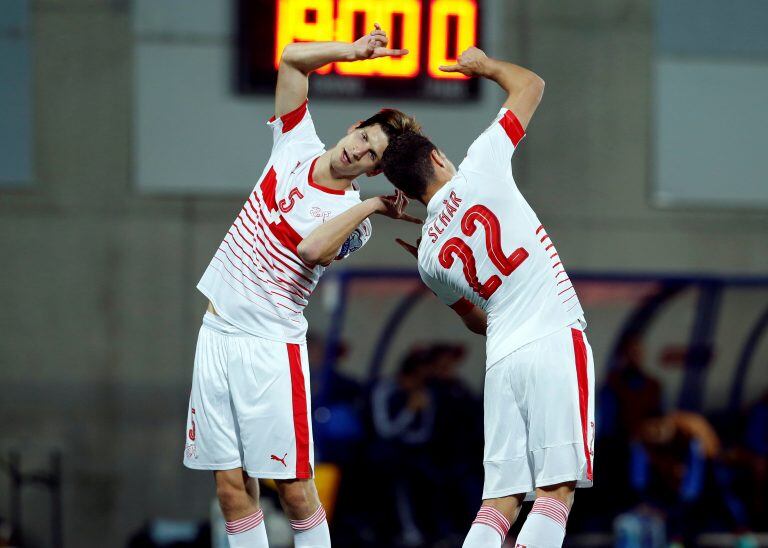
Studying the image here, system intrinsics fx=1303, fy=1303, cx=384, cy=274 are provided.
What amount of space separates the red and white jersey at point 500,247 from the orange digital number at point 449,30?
541 centimetres

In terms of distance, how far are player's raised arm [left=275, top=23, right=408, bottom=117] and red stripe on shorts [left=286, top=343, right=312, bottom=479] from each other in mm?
1049

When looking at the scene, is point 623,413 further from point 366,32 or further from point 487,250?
point 487,250

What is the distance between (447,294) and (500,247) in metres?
0.42

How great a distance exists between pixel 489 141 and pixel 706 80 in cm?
744

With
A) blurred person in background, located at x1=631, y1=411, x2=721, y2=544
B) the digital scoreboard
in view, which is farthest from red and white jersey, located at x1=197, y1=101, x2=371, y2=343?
blurred person in background, located at x1=631, y1=411, x2=721, y2=544

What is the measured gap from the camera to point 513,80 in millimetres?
5051

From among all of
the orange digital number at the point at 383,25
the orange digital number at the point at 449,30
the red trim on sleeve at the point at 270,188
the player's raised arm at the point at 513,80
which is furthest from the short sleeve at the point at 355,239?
the orange digital number at the point at 449,30

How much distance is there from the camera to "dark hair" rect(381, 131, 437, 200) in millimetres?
5098

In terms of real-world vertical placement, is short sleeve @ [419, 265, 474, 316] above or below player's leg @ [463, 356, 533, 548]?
above

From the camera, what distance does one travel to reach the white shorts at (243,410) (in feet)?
17.6

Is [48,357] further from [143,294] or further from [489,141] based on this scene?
[489,141]

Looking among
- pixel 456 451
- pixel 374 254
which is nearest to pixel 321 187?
pixel 456 451

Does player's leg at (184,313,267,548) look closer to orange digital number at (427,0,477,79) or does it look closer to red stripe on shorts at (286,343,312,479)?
red stripe on shorts at (286,343,312,479)

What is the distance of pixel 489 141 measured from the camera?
4992 millimetres
